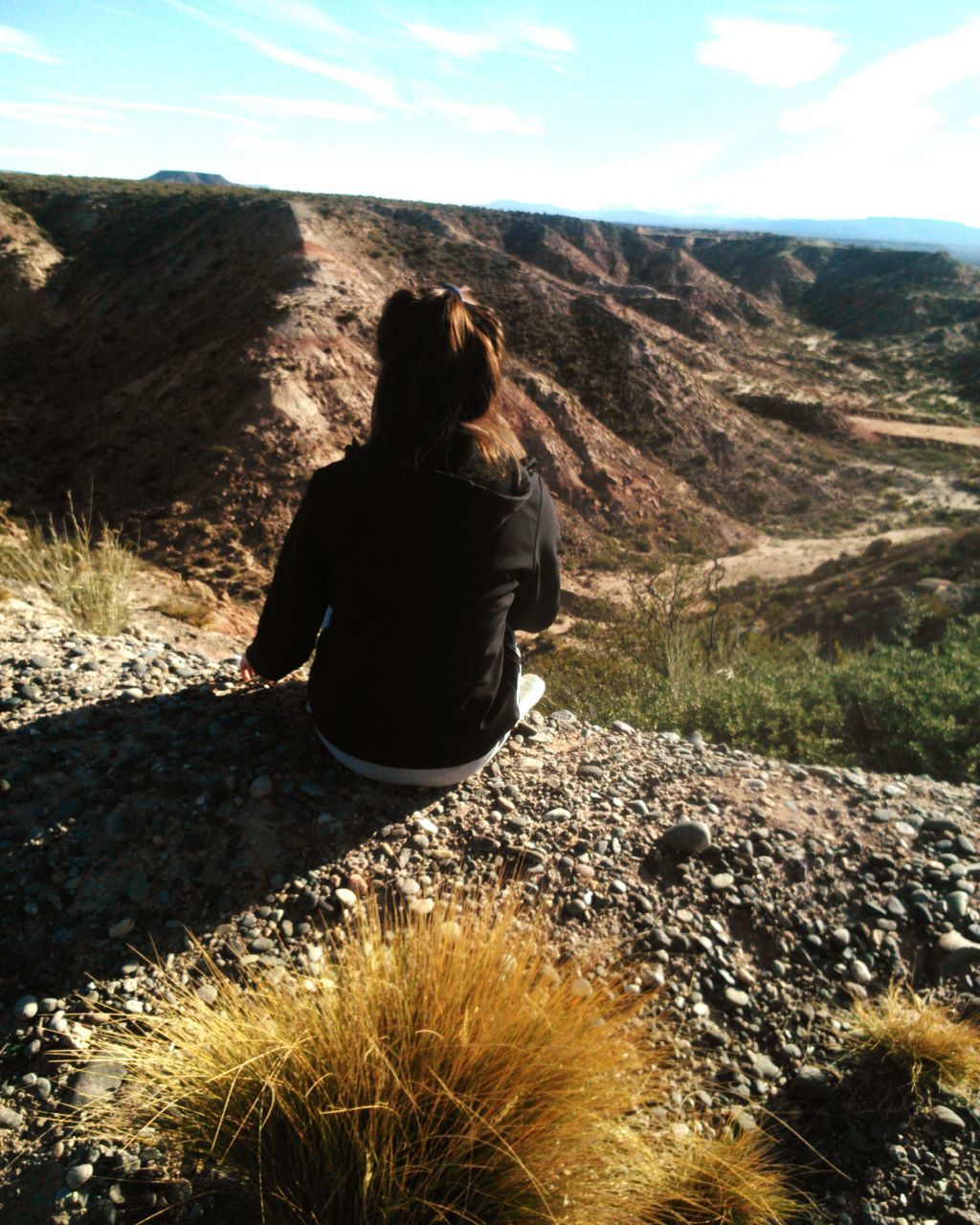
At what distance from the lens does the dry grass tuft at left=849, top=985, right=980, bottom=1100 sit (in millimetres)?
2064

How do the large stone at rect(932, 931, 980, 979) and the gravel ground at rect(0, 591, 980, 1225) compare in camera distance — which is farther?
the large stone at rect(932, 931, 980, 979)

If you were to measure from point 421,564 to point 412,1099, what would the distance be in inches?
53.0

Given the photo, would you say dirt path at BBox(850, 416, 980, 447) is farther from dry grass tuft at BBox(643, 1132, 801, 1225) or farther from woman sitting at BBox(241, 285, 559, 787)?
dry grass tuft at BBox(643, 1132, 801, 1225)

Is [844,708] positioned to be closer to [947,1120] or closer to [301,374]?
[947,1120]

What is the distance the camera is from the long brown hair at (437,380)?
209 cm

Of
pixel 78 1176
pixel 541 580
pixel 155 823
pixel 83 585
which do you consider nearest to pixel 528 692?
pixel 541 580

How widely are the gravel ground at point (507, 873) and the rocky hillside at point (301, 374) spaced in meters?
10.1

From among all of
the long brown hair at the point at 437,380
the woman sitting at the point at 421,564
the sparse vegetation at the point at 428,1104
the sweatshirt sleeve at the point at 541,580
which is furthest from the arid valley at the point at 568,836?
the long brown hair at the point at 437,380

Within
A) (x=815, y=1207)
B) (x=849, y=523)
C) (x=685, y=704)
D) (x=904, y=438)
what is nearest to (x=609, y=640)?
(x=685, y=704)

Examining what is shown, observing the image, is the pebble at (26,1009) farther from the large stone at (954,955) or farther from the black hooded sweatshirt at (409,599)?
the large stone at (954,955)

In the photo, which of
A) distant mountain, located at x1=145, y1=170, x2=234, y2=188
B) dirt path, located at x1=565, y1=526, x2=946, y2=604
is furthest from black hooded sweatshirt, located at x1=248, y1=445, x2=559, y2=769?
distant mountain, located at x1=145, y1=170, x2=234, y2=188

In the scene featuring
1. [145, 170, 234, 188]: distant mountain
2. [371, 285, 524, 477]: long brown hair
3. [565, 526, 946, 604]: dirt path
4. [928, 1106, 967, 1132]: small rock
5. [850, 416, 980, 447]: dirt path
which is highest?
[145, 170, 234, 188]: distant mountain

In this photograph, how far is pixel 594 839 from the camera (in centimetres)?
285

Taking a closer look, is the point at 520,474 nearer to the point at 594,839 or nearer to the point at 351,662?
the point at 351,662
